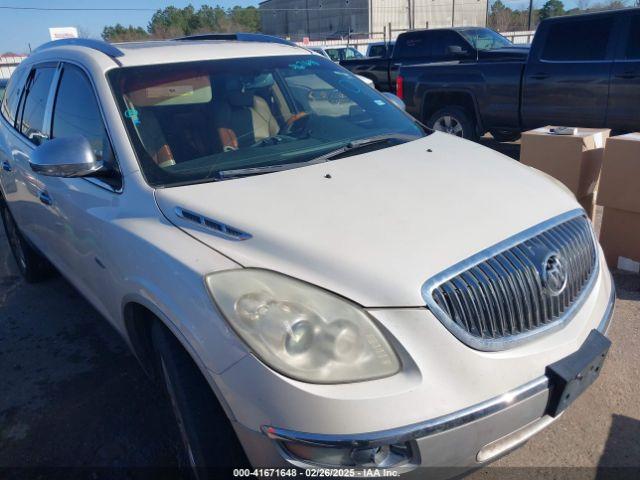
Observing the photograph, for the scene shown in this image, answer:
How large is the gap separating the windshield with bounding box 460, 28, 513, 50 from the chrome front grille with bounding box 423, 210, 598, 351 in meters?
10.6

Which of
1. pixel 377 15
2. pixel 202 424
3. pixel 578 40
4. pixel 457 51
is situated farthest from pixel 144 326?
pixel 377 15

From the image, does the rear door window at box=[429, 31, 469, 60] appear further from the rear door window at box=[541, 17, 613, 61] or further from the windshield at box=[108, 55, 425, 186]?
the windshield at box=[108, 55, 425, 186]

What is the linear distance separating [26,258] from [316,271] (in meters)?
3.71

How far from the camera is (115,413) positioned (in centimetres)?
287

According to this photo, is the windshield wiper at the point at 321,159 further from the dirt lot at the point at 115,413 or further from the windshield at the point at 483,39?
the windshield at the point at 483,39

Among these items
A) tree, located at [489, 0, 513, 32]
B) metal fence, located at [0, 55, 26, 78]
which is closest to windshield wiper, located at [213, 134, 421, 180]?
metal fence, located at [0, 55, 26, 78]

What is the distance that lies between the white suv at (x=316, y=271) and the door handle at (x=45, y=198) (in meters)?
0.17

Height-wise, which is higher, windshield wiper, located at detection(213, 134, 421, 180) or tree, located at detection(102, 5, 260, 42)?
tree, located at detection(102, 5, 260, 42)

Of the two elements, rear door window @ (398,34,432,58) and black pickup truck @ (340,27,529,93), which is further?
rear door window @ (398,34,432,58)

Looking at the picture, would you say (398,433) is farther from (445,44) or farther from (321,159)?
(445,44)

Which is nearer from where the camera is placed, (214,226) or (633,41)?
(214,226)

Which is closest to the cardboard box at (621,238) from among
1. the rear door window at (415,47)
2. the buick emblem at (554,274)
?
the buick emblem at (554,274)

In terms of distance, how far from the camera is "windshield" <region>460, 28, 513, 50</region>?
1155 cm

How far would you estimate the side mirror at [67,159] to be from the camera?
2.37 meters
